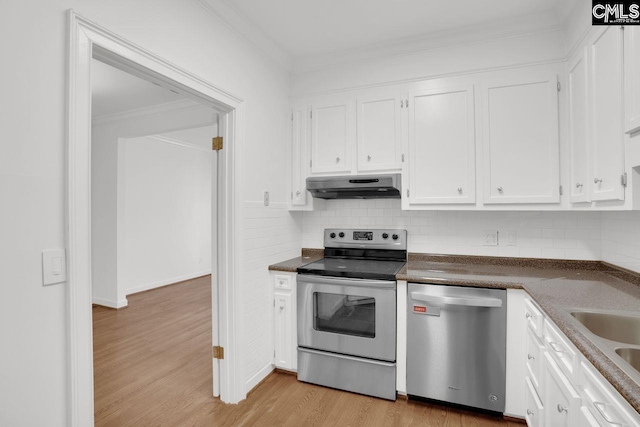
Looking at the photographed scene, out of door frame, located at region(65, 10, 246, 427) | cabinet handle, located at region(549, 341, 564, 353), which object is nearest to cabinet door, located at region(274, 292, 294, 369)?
door frame, located at region(65, 10, 246, 427)

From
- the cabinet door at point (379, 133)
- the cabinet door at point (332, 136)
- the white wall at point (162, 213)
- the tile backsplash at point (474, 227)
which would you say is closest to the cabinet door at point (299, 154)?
the cabinet door at point (332, 136)

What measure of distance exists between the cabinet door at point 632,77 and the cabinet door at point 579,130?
47 cm

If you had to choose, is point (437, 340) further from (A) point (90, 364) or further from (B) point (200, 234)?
(B) point (200, 234)

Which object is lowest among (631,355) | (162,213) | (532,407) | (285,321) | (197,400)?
(197,400)

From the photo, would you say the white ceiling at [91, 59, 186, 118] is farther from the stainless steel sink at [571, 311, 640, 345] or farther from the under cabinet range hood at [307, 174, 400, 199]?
the stainless steel sink at [571, 311, 640, 345]

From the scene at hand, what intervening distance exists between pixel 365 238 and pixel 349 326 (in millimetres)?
819

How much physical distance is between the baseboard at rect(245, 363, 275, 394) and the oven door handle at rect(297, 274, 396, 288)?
76cm

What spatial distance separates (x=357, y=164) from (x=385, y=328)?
1.30 metres

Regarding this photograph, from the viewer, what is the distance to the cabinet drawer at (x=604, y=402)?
849 millimetres

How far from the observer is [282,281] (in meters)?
2.63

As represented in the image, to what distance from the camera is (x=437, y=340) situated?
7.11ft

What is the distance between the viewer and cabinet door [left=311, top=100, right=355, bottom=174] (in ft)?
9.01

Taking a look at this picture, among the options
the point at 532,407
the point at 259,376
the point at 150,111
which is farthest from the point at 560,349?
the point at 150,111

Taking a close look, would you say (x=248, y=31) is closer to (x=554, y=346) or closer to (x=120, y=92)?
(x=120, y=92)
